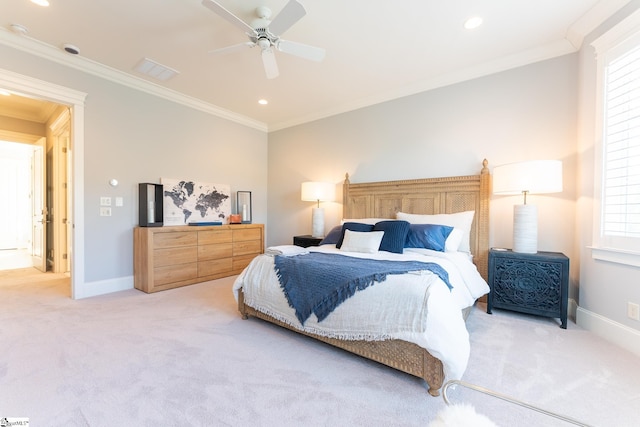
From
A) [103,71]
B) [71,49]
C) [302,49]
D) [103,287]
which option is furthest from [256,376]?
[103,71]

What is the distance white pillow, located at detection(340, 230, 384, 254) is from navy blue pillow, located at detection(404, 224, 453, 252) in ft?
1.09

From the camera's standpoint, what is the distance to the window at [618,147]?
2045mm

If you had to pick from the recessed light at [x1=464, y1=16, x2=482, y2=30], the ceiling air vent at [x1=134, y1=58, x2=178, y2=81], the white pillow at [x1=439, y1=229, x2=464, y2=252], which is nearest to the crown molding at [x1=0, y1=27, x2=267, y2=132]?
the ceiling air vent at [x1=134, y1=58, x2=178, y2=81]

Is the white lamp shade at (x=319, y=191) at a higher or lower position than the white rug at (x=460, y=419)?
higher

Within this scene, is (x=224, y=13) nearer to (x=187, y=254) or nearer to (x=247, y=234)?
(x=187, y=254)

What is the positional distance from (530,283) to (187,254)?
4095 millimetres

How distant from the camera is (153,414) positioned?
138cm

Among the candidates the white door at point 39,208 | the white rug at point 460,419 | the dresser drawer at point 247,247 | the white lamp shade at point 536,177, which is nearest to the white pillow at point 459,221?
the white lamp shade at point 536,177

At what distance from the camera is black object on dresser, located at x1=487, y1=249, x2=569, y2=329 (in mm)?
2467

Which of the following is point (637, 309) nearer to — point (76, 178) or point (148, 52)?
point (148, 52)

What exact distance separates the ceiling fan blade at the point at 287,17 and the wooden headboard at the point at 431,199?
2.39m

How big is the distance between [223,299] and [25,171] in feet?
26.6

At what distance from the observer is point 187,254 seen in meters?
3.80

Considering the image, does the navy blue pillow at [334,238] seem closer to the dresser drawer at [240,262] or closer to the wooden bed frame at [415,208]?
the wooden bed frame at [415,208]
